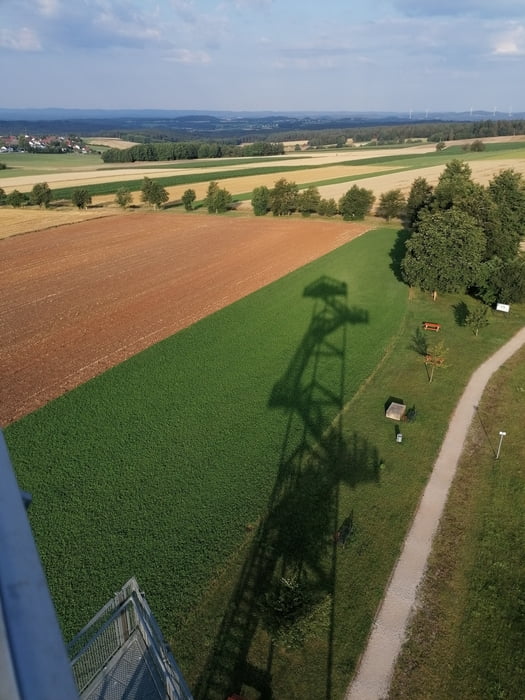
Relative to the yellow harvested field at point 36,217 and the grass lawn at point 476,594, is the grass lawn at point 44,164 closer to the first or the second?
the yellow harvested field at point 36,217

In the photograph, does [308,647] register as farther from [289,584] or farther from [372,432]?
[372,432]

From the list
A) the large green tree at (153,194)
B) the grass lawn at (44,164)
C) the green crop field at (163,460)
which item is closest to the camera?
the green crop field at (163,460)

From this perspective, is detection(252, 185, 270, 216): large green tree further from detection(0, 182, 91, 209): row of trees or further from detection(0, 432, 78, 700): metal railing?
detection(0, 432, 78, 700): metal railing

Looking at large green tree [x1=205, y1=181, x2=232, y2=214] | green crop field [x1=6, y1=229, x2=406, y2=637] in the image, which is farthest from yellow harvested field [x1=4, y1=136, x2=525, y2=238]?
green crop field [x1=6, y1=229, x2=406, y2=637]

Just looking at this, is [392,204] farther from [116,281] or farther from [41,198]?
[41,198]

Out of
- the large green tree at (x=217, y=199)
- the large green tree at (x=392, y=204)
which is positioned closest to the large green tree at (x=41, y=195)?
the large green tree at (x=217, y=199)
